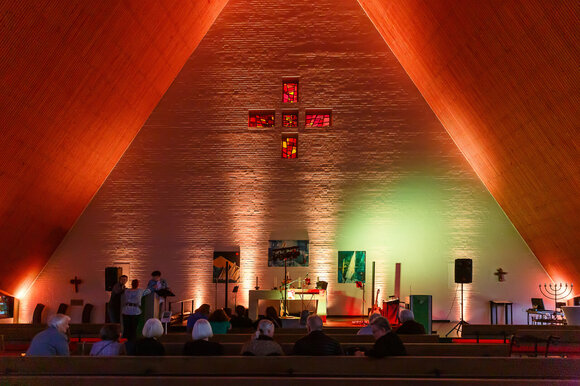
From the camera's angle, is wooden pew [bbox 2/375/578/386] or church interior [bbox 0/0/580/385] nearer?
wooden pew [bbox 2/375/578/386]

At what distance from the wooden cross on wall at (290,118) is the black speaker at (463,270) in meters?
4.45

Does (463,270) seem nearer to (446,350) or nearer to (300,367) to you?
(446,350)

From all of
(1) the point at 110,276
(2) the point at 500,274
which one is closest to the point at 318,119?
(2) the point at 500,274

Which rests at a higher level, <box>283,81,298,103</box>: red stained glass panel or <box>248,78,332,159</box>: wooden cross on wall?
<box>283,81,298,103</box>: red stained glass panel

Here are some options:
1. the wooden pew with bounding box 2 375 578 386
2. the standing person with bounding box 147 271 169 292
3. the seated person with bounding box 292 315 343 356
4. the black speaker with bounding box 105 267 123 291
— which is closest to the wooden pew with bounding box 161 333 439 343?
the seated person with bounding box 292 315 343 356

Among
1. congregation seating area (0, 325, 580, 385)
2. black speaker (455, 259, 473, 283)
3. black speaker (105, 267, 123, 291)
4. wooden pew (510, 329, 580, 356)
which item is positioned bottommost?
wooden pew (510, 329, 580, 356)

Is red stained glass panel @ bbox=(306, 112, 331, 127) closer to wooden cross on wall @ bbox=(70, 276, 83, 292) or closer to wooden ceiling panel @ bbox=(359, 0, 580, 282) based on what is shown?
wooden ceiling panel @ bbox=(359, 0, 580, 282)

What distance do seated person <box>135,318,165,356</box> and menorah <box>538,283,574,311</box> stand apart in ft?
32.7

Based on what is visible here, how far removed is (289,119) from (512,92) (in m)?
5.94

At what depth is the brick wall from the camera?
1330 cm

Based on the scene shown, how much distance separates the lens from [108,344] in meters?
5.07

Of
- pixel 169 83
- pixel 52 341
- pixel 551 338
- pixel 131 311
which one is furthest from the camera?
pixel 169 83

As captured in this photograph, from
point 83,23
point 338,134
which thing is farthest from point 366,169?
point 83,23

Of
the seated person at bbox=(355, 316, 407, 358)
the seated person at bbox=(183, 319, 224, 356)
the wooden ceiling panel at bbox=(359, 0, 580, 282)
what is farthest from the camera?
the wooden ceiling panel at bbox=(359, 0, 580, 282)
